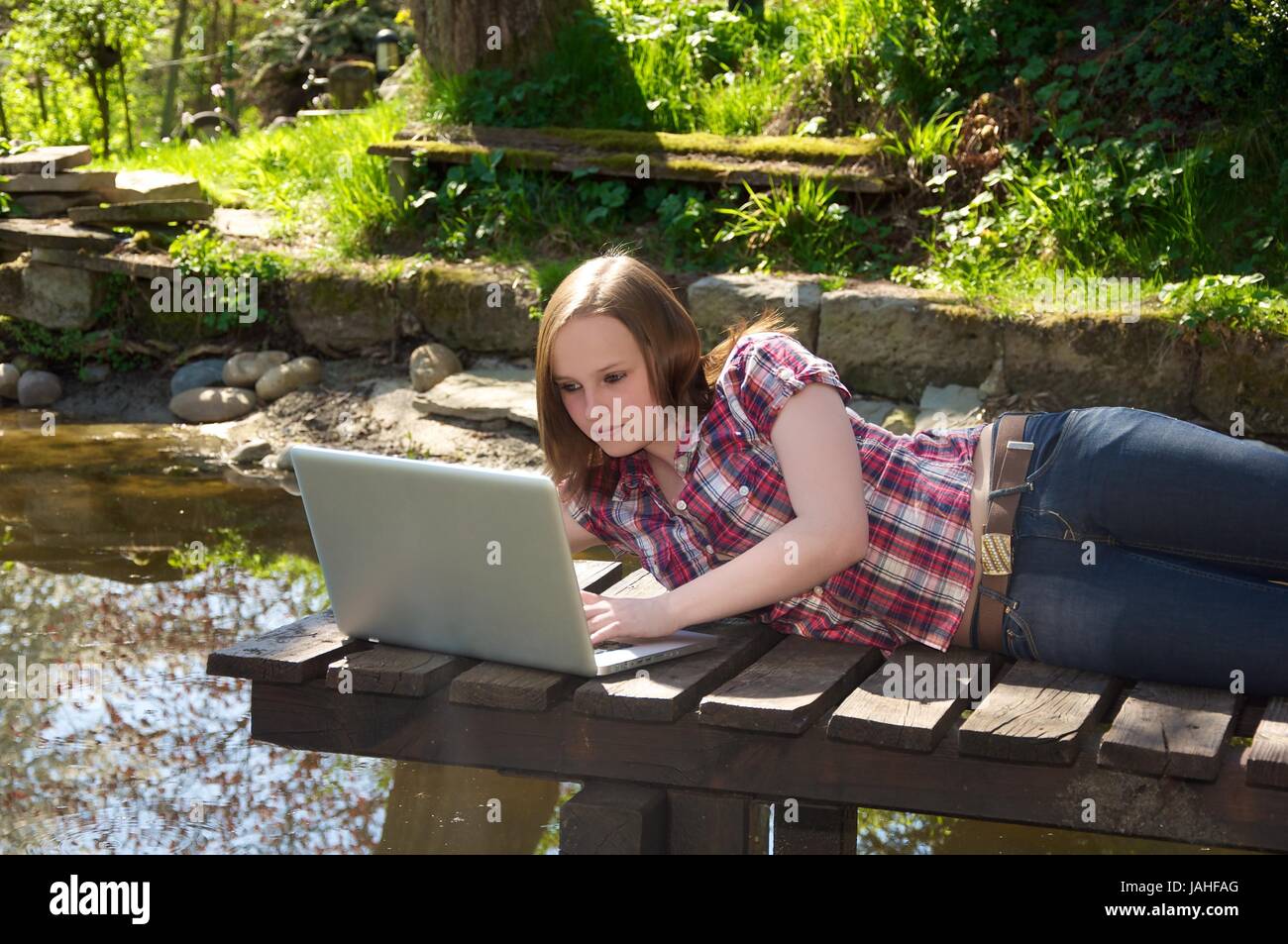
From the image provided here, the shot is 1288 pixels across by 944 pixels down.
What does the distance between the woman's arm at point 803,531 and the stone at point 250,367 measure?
5.34 metres

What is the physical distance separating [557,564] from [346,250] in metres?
5.71

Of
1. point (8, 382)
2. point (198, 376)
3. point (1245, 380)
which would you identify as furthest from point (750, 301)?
point (8, 382)

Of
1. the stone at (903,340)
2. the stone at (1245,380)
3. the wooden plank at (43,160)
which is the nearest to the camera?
the stone at (1245,380)

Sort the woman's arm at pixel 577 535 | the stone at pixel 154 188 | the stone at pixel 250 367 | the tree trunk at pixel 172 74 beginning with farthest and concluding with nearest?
the tree trunk at pixel 172 74 < the stone at pixel 154 188 < the stone at pixel 250 367 < the woman's arm at pixel 577 535

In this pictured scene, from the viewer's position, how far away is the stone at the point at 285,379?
23.9 ft

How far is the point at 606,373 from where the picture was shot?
2639 millimetres

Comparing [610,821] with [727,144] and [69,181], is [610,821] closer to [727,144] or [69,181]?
[727,144]

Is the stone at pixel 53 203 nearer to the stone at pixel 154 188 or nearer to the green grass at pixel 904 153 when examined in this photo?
the stone at pixel 154 188

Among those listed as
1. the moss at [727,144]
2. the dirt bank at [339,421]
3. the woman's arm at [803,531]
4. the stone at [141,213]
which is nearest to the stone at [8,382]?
the dirt bank at [339,421]

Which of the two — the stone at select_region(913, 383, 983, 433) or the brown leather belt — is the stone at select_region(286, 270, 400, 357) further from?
the brown leather belt

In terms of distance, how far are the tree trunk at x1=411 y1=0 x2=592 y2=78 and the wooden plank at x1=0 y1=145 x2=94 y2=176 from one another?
7.21 ft

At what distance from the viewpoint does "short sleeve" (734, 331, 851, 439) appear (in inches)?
101
